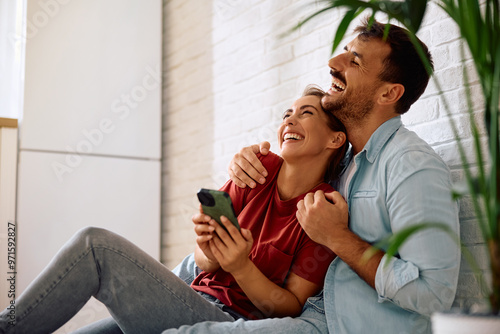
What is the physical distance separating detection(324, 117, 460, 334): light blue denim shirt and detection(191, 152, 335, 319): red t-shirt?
0.09m

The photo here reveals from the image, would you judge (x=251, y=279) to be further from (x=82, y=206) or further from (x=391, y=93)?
(x=82, y=206)

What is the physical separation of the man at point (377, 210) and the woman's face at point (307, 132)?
7 cm

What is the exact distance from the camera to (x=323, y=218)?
156cm

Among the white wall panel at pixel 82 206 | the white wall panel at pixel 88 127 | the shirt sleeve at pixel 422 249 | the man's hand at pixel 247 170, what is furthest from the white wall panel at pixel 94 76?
the shirt sleeve at pixel 422 249

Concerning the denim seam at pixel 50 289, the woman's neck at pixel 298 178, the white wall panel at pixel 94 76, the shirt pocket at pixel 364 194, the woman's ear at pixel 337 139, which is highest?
the white wall panel at pixel 94 76

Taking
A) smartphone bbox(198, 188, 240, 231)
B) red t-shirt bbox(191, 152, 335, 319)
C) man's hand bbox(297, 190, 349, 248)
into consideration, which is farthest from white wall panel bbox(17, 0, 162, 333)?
man's hand bbox(297, 190, 349, 248)

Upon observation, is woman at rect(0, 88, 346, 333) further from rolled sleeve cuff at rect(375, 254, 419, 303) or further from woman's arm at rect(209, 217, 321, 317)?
rolled sleeve cuff at rect(375, 254, 419, 303)

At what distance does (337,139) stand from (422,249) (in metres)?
0.61

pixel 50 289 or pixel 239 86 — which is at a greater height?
pixel 239 86

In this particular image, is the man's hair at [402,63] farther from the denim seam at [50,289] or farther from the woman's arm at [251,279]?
the denim seam at [50,289]

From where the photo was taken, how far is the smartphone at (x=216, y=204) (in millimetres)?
1474

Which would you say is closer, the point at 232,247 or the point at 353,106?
the point at 232,247

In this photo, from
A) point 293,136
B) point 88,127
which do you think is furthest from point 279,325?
point 88,127

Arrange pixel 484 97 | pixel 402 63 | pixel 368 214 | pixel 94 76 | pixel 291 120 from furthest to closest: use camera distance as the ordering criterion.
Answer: pixel 94 76, pixel 291 120, pixel 402 63, pixel 368 214, pixel 484 97
